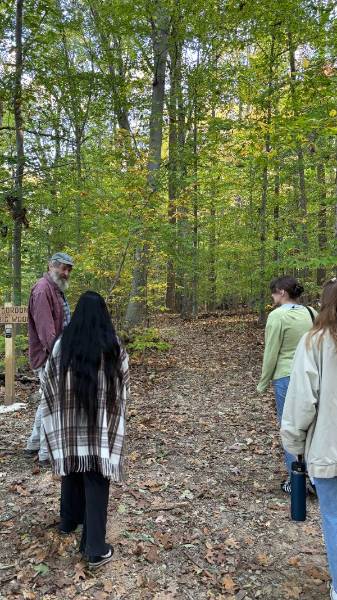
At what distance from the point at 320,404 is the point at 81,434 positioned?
5.43ft

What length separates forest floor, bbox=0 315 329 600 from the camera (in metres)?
2.97

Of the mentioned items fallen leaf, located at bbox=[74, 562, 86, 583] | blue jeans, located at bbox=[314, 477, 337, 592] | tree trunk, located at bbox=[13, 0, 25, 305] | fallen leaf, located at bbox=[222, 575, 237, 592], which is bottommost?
fallen leaf, located at bbox=[222, 575, 237, 592]

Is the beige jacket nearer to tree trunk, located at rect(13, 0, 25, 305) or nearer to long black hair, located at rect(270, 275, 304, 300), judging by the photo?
long black hair, located at rect(270, 275, 304, 300)

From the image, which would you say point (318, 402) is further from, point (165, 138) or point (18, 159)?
point (165, 138)

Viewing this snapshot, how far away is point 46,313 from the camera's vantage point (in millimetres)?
4594

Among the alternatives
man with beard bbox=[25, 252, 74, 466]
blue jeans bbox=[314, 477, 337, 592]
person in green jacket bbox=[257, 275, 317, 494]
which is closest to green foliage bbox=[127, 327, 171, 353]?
man with beard bbox=[25, 252, 74, 466]

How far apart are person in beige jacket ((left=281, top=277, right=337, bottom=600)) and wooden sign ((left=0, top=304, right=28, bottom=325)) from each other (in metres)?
4.87

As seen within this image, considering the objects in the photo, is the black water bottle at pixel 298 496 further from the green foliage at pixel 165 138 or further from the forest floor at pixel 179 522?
the green foliage at pixel 165 138

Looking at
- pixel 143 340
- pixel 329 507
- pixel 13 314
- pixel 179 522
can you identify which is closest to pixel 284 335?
pixel 329 507

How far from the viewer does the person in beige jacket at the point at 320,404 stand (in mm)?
2350

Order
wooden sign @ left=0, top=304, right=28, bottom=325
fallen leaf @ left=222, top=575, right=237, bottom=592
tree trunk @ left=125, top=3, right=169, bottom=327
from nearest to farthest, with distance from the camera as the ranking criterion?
fallen leaf @ left=222, top=575, right=237, bottom=592, wooden sign @ left=0, top=304, right=28, bottom=325, tree trunk @ left=125, top=3, right=169, bottom=327

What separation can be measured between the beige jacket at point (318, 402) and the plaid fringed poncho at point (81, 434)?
51.1 inches

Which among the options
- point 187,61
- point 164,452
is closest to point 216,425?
point 164,452

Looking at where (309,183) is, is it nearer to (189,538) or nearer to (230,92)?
(230,92)
